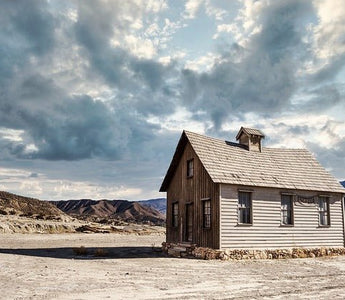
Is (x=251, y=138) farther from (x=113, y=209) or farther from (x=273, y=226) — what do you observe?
(x=113, y=209)

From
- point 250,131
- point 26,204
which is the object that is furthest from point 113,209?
point 250,131

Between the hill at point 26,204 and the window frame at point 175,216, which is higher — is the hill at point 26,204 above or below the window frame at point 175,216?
above

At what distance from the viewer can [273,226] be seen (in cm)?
2188

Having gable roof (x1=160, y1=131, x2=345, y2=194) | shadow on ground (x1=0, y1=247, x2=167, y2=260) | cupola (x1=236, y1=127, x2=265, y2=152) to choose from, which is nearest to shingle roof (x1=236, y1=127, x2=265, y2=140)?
cupola (x1=236, y1=127, x2=265, y2=152)

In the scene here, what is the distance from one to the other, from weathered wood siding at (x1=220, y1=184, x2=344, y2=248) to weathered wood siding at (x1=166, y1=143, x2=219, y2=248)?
0.50 meters

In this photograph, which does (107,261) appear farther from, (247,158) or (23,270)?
(247,158)

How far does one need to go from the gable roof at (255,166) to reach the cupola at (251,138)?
0.45 metres

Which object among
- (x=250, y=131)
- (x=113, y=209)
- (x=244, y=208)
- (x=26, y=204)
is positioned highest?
(x=250, y=131)

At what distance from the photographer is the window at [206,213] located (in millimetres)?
21000

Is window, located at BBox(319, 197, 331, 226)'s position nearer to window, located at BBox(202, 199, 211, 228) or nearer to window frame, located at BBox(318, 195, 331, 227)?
window frame, located at BBox(318, 195, 331, 227)

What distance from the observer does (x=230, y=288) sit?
11531 millimetres

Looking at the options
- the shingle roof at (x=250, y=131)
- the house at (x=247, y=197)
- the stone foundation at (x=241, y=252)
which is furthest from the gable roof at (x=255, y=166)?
the stone foundation at (x=241, y=252)

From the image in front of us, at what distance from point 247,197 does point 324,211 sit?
6.13m

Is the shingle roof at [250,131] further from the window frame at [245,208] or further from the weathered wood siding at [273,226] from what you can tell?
the window frame at [245,208]
